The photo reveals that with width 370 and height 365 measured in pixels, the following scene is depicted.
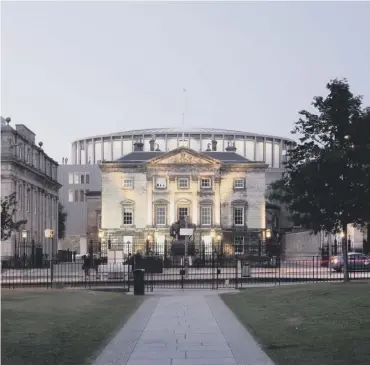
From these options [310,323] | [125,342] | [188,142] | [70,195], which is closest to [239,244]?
[70,195]

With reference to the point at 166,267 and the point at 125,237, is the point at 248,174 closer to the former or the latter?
the point at 125,237

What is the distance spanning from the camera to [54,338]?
1772cm

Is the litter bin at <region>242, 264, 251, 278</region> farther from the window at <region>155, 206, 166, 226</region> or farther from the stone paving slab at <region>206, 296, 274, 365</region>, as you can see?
the window at <region>155, 206, 166, 226</region>

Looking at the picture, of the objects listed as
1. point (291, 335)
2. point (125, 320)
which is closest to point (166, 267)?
point (125, 320)

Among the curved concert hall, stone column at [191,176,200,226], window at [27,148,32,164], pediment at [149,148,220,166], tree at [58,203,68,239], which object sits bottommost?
tree at [58,203,68,239]

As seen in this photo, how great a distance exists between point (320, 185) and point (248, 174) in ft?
245

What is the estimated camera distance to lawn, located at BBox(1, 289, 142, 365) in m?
15.2

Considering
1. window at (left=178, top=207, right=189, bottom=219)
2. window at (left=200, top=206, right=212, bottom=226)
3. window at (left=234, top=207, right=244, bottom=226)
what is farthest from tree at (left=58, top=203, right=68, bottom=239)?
window at (left=234, top=207, right=244, bottom=226)

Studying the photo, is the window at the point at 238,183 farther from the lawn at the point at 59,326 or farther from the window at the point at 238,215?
the lawn at the point at 59,326

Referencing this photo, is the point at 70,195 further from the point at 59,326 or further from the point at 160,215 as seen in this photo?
the point at 59,326

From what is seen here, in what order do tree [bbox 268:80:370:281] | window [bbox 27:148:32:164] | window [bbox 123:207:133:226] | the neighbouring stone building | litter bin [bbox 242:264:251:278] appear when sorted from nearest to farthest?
tree [bbox 268:80:370:281] → litter bin [bbox 242:264:251:278] → window [bbox 27:148:32:164] → the neighbouring stone building → window [bbox 123:207:133:226]

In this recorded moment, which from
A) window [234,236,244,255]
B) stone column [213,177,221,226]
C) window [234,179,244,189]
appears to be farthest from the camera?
window [234,179,244,189]

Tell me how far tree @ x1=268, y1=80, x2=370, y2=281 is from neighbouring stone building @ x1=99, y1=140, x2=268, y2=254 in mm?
70989

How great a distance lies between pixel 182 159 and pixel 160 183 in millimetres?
4653
